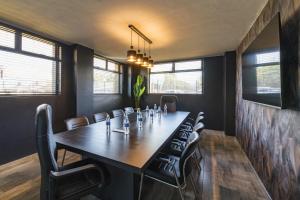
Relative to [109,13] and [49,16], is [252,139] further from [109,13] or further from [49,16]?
[49,16]

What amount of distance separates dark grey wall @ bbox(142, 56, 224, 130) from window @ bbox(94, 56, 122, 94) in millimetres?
3122

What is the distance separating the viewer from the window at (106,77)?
16.7 feet

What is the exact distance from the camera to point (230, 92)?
14.8 ft

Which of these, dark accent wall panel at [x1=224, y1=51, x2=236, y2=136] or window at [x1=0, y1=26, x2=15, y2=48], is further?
dark accent wall panel at [x1=224, y1=51, x2=236, y2=136]

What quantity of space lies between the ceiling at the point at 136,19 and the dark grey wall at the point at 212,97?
58.4 inches

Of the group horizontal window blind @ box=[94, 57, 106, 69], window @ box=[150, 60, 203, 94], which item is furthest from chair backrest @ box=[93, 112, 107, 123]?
window @ box=[150, 60, 203, 94]

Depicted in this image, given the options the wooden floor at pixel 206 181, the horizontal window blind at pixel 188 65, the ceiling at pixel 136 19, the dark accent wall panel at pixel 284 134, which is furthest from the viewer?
the horizontal window blind at pixel 188 65

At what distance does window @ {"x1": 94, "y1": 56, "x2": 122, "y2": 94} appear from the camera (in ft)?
16.7

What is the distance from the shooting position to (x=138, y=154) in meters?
1.34

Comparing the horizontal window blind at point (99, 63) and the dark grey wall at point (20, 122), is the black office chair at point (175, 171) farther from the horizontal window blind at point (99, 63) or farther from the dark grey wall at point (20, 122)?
the horizontal window blind at point (99, 63)

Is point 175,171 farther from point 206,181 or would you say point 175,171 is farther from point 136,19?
point 136,19

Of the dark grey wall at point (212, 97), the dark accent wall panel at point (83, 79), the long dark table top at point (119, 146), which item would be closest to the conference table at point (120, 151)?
the long dark table top at point (119, 146)

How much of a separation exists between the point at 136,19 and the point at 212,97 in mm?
3867

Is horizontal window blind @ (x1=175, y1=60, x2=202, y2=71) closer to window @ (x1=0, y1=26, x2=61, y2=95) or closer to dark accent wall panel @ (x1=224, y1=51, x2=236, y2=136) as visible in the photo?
dark accent wall panel @ (x1=224, y1=51, x2=236, y2=136)
